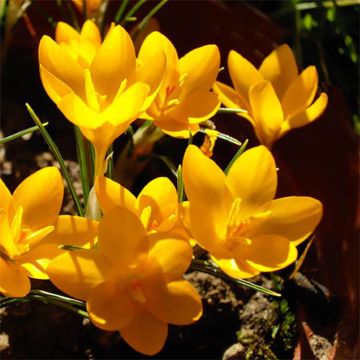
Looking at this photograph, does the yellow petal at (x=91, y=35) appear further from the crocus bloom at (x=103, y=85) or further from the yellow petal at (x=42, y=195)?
the yellow petal at (x=42, y=195)

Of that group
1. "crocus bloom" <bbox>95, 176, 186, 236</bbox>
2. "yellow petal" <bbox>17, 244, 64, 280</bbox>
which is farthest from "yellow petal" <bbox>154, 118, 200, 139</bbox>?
"yellow petal" <bbox>17, 244, 64, 280</bbox>

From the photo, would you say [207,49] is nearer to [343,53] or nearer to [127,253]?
[127,253]

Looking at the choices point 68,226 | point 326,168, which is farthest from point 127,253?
point 326,168

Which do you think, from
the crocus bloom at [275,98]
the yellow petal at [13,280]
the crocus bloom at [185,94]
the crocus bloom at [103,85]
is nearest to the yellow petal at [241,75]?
the crocus bloom at [275,98]

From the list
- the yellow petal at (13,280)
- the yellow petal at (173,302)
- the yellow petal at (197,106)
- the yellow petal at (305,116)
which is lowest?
the yellow petal at (173,302)

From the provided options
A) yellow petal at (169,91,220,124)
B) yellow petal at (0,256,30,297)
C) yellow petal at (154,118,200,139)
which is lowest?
yellow petal at (0,256,30,297)

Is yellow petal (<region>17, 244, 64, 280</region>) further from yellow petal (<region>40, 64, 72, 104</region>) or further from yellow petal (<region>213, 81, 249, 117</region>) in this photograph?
yellow petal (<region>213, 81, 249, 117</region>)
